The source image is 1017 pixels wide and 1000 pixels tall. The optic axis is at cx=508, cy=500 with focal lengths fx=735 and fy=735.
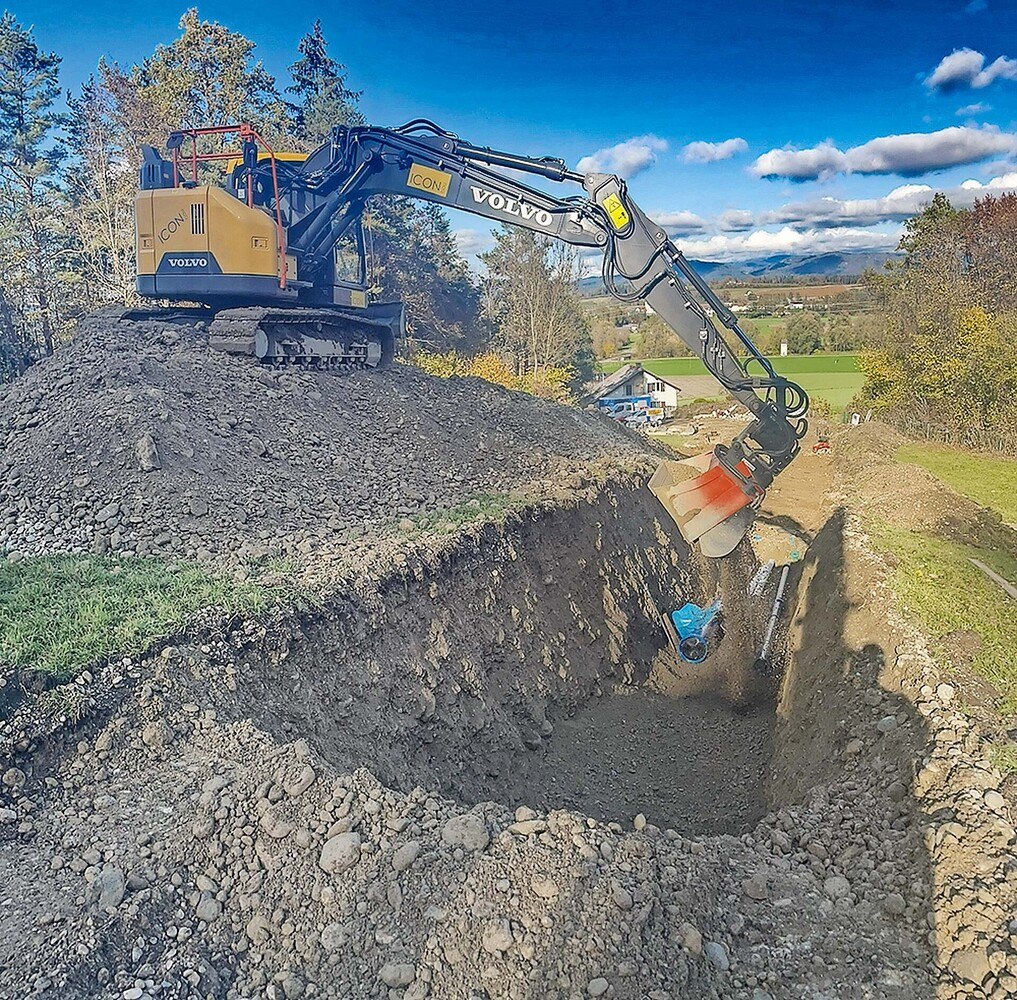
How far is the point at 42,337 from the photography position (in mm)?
26891

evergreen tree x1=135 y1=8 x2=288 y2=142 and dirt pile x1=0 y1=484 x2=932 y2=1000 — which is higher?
evergreen tree x1=135 y1=8 x2=288 y2=142

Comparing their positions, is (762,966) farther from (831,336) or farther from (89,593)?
(831,336)

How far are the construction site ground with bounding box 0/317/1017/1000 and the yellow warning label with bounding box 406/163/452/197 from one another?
→ 3328mm

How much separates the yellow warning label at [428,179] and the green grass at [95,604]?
6.35 metres

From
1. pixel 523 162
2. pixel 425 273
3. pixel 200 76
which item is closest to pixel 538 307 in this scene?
pixel 425 273

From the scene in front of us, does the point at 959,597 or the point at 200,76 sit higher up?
the point at 200,76

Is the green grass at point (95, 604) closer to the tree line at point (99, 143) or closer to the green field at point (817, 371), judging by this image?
the tree line at point (99, 143)

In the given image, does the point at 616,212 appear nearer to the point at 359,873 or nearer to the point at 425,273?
the point at 359,873

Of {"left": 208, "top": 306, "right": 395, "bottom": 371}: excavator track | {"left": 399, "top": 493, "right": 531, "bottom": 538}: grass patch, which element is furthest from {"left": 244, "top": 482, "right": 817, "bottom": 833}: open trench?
{"left": 208, "top": 306, "right": 395, "bottom": 371}: excavator track

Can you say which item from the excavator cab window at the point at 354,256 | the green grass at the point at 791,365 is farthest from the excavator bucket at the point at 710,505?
the green grass at the point at 791,365

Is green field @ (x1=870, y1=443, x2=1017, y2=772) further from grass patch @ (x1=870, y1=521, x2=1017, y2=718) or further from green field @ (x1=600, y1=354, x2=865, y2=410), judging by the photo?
green field @ (x1=600, y1=354, x2=865, y2=410)

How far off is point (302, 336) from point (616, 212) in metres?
5.90

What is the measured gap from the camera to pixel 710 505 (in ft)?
24.4

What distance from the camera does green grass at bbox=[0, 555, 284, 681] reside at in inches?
198
